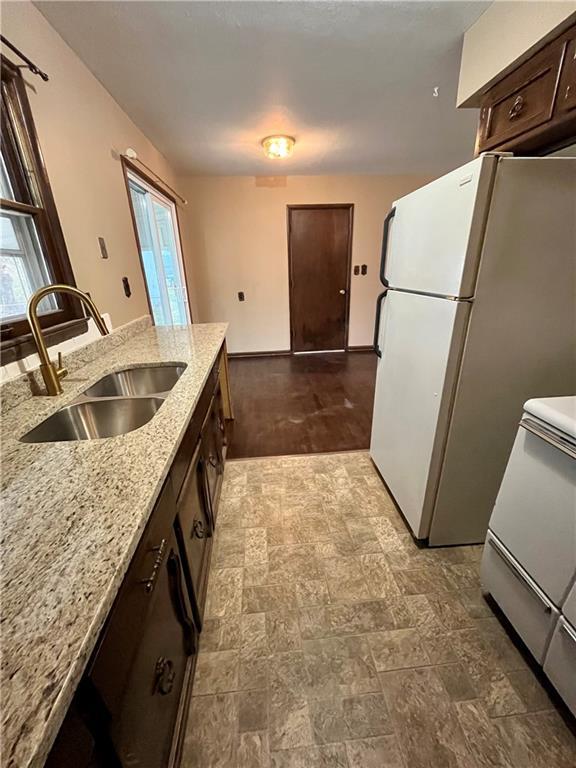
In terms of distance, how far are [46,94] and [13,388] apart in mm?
1382

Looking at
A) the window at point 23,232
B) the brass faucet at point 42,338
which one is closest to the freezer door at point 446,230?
the brass faucet at point 42,338

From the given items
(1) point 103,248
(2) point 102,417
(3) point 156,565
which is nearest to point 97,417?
(2) point 102,417

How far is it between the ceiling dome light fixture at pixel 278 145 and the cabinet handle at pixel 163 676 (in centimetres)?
337

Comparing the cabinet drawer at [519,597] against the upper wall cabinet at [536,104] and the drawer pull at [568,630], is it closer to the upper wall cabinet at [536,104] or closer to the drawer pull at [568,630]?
the drawer pull at [568,630]

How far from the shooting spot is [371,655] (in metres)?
1.20

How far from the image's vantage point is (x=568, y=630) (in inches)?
37.5

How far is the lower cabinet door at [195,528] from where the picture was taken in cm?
106

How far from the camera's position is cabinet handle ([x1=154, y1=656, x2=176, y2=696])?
0.78m

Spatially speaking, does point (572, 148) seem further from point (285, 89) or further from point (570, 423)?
point (285, 89)

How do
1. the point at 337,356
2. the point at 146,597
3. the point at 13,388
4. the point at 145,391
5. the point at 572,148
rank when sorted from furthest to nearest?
the point at 337,356
the point at 145,391
the point at 572,148
the point at 13,388
the point at 146,597

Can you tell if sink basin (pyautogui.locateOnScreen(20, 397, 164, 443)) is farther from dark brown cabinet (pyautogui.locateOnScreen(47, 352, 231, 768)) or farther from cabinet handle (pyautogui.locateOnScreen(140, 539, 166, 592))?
cabinet handle (pyautogui.locateOnScreen(140, 539, 166, 592))

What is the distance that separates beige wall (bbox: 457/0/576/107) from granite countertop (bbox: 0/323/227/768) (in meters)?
1.83

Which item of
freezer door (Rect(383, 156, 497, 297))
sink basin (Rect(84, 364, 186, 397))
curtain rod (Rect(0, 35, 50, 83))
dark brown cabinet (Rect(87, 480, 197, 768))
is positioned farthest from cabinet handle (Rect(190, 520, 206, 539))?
curtain rod (Rect(0, 35, 50, 83))

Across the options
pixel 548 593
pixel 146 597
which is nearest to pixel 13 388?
pixel 146 597
